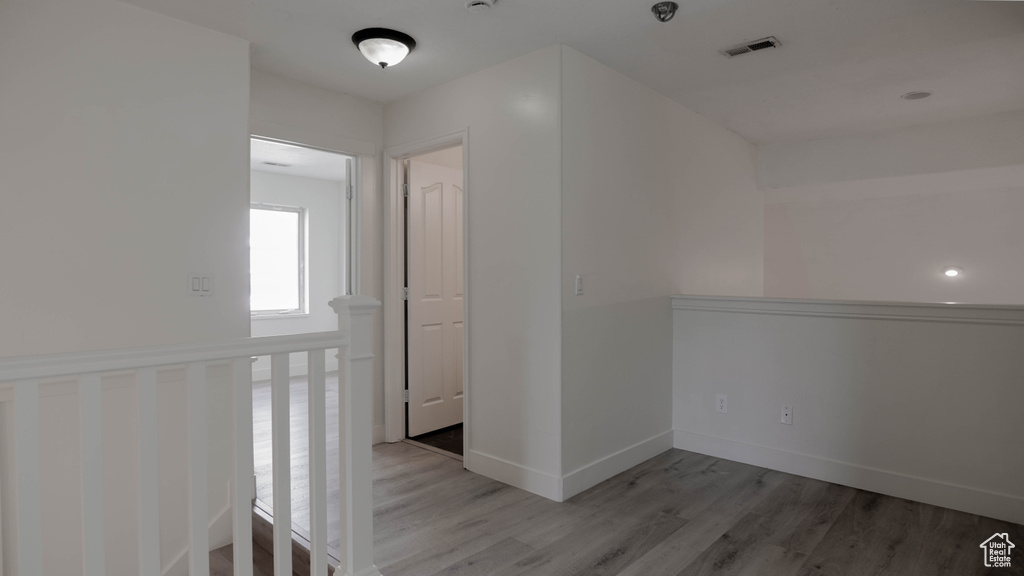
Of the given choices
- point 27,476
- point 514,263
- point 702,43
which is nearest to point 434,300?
point 514,263

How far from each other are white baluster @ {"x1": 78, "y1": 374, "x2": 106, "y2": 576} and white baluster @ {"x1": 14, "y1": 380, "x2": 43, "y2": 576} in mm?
81

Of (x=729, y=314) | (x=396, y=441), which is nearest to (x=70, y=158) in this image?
(x=396, y=441)

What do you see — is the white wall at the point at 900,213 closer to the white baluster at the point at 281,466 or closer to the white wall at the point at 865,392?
the white wall at the point at 865,392

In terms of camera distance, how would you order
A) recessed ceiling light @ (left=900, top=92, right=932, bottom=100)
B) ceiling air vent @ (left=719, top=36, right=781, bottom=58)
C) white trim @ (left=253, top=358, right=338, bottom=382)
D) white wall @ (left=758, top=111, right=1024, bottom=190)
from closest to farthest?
ceiling air vent @ (left=719, top=36, right=781, bottom=58) < recessed ceiling light @ (left=900, top=92, right=932, bottom=100) < white wall @ (left=758, top=111, right=1024, bottom=190) < white trim @ (left=253, top=358, right=338, bottom=382)

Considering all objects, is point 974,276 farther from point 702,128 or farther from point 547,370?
point 547,370

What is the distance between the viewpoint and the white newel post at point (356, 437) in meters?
1.69

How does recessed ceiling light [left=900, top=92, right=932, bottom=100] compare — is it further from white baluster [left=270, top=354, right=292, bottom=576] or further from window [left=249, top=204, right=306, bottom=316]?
window [left=249, top=204, right=306, bottom=316]

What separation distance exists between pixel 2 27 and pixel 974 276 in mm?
6230

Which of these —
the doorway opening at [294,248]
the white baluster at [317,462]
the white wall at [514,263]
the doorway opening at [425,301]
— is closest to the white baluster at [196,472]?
the white baluster at [317,462]

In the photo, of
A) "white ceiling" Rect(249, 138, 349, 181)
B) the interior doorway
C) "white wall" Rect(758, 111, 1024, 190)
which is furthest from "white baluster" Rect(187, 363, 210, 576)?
"white wall" Rect(758, 111, 1024, 190)

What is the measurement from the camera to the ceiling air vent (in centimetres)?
288

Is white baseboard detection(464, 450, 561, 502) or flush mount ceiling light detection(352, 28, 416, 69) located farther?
white baseboard detection(464, 450, 561, 502)

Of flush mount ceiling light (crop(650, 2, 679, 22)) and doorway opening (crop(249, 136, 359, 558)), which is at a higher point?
flush mount ceiling light (crop(650, 2, 679, 22))

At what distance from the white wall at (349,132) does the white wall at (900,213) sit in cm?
354
